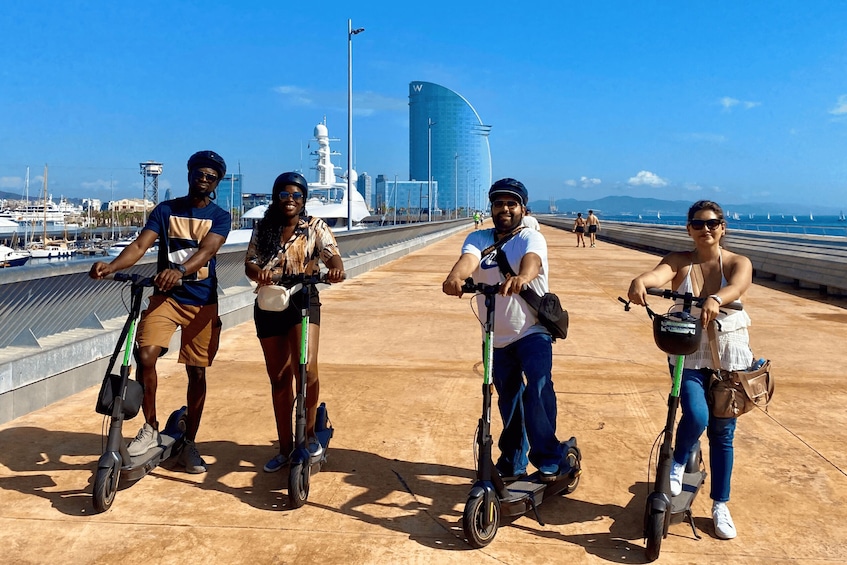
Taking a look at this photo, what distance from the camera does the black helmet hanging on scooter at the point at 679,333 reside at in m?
3.28

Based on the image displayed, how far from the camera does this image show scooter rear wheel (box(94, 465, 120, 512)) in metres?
3.75

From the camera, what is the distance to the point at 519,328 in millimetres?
3775

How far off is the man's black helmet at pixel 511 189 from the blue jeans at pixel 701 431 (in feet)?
4.03

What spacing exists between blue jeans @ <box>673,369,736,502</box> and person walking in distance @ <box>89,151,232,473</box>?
9.22 ft

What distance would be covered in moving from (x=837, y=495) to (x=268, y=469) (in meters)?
3.36

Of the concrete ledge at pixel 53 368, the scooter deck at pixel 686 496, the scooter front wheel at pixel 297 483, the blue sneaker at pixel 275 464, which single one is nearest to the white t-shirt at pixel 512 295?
the scooter deck at pixel 686 496

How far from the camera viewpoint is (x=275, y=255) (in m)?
4.22

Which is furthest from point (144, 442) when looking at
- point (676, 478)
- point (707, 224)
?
point (707, 224)

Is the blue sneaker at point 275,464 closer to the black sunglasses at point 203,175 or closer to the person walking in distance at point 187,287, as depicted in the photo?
the person walking in distance at point 187,287

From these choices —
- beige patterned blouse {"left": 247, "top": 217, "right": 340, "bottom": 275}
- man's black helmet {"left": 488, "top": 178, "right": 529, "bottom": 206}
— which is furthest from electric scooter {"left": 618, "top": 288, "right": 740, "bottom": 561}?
beige patterned blouse {"left": 247, "top": 217, "right": 340, "bottom": 275}

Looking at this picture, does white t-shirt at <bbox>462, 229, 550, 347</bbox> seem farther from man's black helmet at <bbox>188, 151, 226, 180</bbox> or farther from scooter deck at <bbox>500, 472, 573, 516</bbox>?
man's black helmet at <bbox>188, 151, 226, 180</bbox>

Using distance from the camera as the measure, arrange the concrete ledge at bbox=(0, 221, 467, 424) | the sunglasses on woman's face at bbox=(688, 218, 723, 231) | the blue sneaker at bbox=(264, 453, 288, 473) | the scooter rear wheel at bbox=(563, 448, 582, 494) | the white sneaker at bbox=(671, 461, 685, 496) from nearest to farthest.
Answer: the sunglasses on woman's face at bbox=(688, 218, 723, 231) → the white sneaker at bbox=(671, 461, 685, 496) → the scooter rear wheel at bbox=(563, 448, 582, 494) → the blue sneaker at bbox=(264, 453, 288, 473) → the concrete ledge at bbox=(0, 221, 467, 424)

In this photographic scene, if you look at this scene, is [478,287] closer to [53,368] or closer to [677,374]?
[677,374]

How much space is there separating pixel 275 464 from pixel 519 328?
5.78ft
